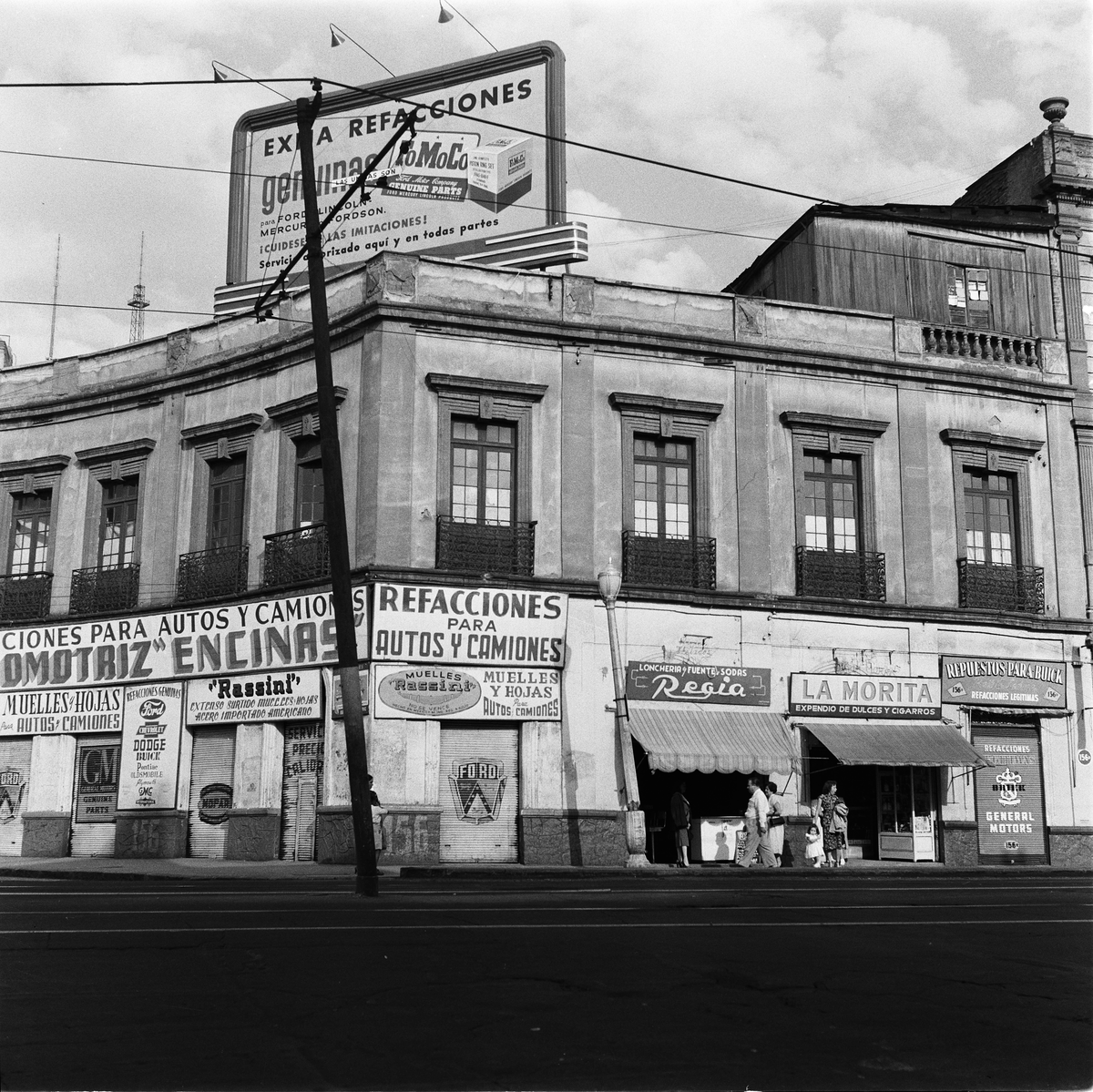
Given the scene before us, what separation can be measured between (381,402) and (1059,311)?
1500 cm

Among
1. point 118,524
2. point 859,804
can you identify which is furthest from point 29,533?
point 859,804

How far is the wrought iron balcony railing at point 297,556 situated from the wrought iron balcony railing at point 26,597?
595 cm

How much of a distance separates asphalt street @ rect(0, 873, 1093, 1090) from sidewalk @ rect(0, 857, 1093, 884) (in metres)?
7.38

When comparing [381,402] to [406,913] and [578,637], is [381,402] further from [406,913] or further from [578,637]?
[406,913]

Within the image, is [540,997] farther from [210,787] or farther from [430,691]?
[210,787]

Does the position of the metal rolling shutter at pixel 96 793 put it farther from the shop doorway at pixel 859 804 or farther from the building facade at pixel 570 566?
the shop doorway at pixel 859 804

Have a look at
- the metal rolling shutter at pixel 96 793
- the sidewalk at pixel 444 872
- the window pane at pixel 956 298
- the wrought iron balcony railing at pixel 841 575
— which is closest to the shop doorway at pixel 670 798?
the sidewalk at pixel 444 872

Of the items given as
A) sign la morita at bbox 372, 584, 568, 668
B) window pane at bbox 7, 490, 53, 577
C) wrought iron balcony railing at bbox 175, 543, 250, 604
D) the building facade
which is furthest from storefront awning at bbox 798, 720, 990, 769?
window pane at bbox 7, 490, 53, 577

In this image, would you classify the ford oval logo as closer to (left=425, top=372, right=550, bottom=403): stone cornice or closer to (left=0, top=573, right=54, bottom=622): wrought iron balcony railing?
(left=425, top=372, right=550, bottom=403): stone cornice

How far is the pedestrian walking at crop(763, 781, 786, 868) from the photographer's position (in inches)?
918

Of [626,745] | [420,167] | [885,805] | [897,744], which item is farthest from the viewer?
[420,167]

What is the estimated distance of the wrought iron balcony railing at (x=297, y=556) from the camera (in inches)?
957

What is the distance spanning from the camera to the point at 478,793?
76.3 ft

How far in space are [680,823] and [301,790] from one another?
6.71 m
